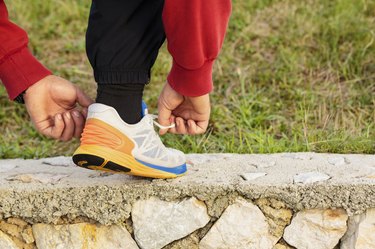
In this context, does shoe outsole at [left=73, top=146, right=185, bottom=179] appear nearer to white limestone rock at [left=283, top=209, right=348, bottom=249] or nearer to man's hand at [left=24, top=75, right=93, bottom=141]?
man's hand at [left=24, top=75, right=93, bottom=141]

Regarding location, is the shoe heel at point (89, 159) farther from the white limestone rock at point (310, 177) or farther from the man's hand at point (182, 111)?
the white limestone rock at point (310, 177)

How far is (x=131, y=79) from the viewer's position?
204 cm

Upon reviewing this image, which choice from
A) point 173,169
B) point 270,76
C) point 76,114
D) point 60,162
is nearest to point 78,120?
point 76,114

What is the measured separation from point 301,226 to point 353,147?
0.65 m

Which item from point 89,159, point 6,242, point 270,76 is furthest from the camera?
point 270,76

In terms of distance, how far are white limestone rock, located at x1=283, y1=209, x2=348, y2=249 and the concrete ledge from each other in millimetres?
21

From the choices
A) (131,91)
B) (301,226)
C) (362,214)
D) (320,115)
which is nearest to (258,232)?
(301,226)

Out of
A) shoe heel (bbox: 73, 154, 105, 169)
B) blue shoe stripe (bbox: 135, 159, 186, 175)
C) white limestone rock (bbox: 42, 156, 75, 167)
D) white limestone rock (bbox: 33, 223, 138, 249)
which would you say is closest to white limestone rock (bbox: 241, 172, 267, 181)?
blue shoe stripe (bbox: 135, 159, 186, 175)

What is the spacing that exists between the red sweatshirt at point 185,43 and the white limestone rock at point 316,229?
1.94 ft

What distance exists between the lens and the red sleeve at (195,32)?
1.84 meters

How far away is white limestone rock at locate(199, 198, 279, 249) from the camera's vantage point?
2297 mm

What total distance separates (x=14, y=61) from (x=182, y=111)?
1.86 ft

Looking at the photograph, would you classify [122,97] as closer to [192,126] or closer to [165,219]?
[192,126]

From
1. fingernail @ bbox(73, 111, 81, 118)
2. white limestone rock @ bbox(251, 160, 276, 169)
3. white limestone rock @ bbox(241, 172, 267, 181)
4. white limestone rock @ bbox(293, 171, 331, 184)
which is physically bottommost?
white limestone rock @ bbox(251, 160, 276, 169)
